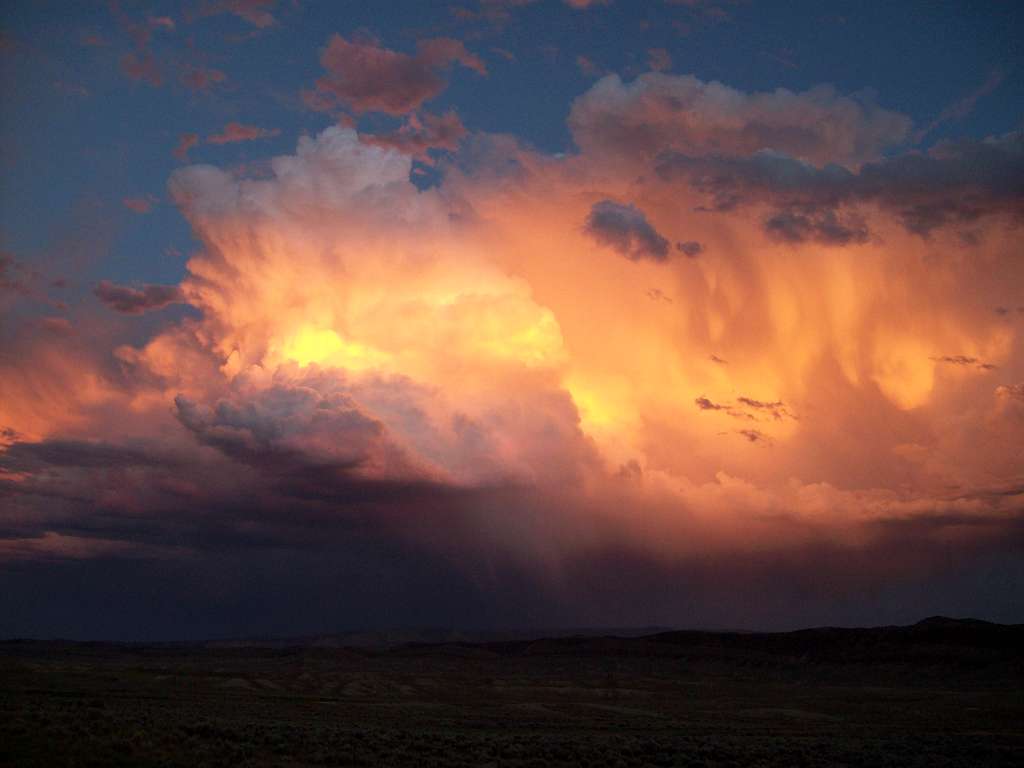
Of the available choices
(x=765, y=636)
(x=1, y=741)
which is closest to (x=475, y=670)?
(x=765, y=636)

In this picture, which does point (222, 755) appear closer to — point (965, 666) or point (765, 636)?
point (965, 666)

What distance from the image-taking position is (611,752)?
36.3m

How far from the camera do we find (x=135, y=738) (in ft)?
97.7

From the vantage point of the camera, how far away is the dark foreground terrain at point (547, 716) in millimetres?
31480

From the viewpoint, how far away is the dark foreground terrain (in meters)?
31.5

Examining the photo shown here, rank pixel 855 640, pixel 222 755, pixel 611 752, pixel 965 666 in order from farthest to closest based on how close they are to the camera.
A: pixel 855 640 < pixel 965 666 < pixel 611 752 < pixel 222 755

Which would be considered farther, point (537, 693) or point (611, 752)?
point (537, 693)

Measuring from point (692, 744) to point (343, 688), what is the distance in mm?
56667

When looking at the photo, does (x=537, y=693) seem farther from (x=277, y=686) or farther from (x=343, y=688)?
(x=277, y=686)

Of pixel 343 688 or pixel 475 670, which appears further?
pixel 475 670

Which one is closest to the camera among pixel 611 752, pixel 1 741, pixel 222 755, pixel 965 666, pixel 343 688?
pixel 1 741

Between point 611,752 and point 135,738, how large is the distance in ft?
63.3

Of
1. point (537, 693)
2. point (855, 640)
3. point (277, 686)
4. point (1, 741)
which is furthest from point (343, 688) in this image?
point (855, 640)

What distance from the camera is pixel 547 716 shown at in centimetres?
6112
